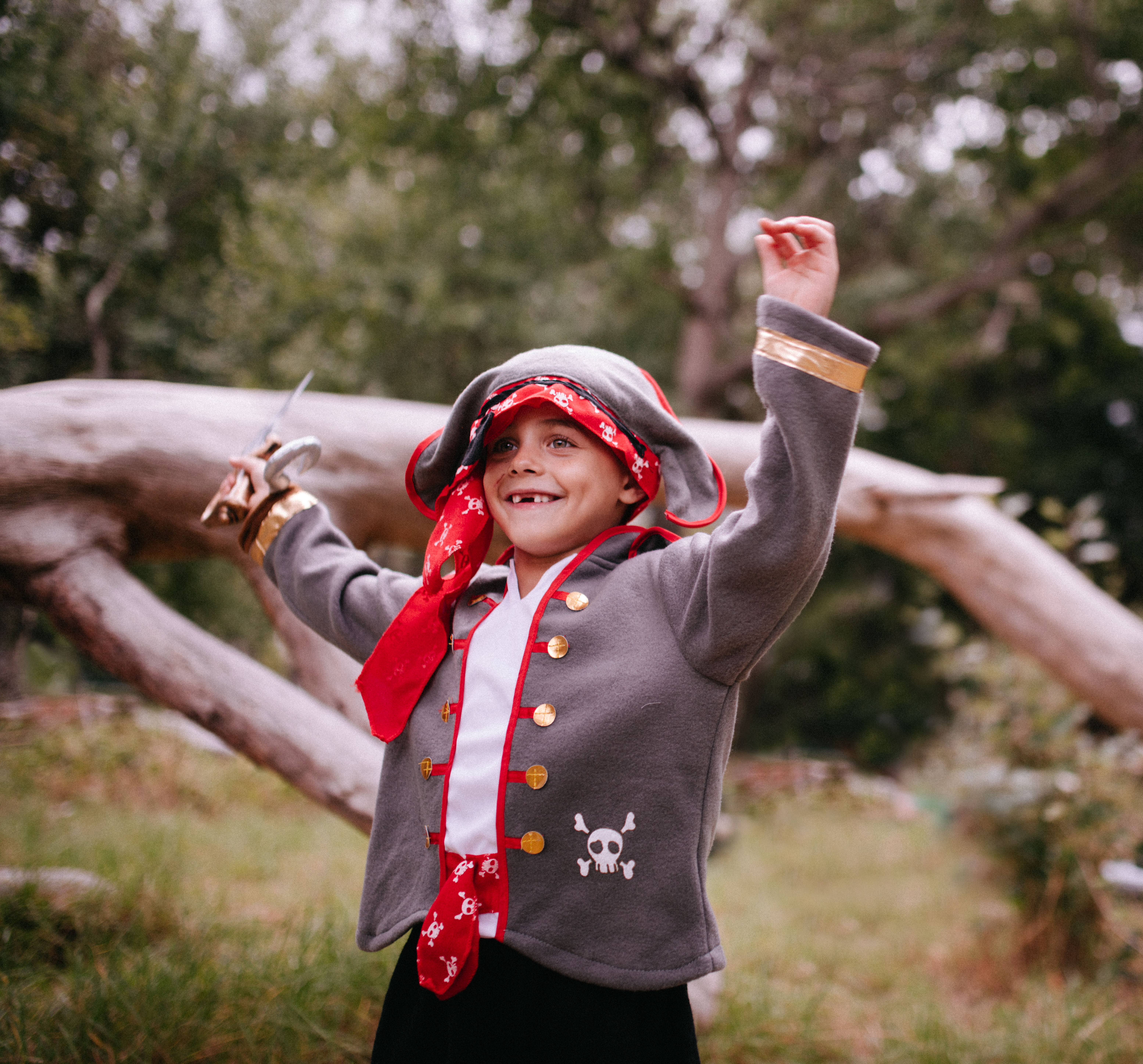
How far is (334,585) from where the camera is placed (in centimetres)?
169

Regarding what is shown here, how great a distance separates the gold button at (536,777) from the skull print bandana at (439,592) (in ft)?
0.98

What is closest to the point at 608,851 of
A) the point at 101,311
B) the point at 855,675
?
the point at 101,311

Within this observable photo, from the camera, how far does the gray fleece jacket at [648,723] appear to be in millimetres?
1175

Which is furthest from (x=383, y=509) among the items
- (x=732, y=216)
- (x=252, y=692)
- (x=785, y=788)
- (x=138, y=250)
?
(x=732, y=216)

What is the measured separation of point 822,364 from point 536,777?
731 mm

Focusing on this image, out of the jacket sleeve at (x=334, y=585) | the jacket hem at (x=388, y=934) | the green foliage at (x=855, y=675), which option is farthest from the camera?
the green foliage at (x=855, y=675)

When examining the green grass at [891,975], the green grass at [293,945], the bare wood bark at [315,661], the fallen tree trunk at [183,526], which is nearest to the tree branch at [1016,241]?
the green grass at [891,975]

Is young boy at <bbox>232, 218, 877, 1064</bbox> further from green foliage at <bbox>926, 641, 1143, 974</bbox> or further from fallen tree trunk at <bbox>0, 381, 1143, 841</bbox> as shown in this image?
green foliage at <bbox>926, 641, 1143, 974</bbox>

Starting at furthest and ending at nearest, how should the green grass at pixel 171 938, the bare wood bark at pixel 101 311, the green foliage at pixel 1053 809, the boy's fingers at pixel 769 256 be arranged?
the green foliage at pixel 1053 809 < the bare wood bark at pixel 101 311 < the green grass at pixel 171 938 < the boy's fingers at pixel 769 256

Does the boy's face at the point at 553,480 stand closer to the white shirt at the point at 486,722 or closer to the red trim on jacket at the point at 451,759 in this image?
the white shirt at the point at 486,722

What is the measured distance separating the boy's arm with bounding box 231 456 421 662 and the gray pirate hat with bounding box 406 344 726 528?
0.29 metres

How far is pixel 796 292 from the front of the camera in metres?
1.23

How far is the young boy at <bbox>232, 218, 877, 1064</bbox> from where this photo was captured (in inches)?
47.9

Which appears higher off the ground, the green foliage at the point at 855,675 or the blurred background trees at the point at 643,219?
the blurred background trees at the point at 643,219
